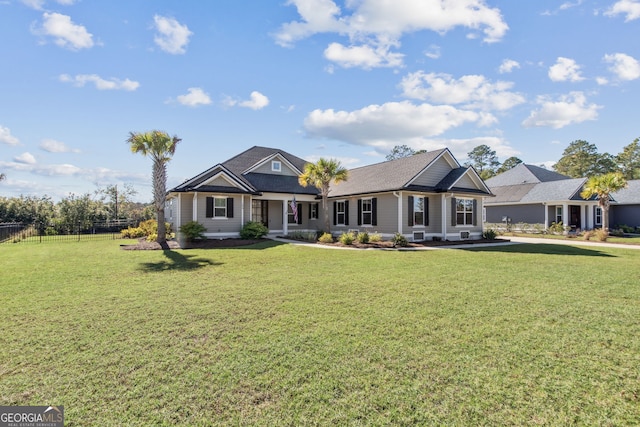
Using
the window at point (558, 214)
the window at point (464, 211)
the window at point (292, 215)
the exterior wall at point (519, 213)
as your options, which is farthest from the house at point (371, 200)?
the window at point (558, 214)

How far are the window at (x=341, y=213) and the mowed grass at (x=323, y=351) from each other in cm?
1339

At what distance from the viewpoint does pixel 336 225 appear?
21719mm

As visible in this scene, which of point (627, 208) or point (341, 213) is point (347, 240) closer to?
point (341, 213)

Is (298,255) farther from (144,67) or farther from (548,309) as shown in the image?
(144,67)

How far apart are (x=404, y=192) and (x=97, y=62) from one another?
15154mm

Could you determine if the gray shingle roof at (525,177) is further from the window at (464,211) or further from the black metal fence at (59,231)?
the black metal fence at (59,231)

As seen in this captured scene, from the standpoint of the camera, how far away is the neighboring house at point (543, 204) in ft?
84.8

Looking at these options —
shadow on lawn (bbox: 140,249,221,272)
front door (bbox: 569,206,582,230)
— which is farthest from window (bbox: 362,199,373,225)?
front door (bbox: 569,206,582,230)

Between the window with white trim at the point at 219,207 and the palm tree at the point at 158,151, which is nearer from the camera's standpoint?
the palm tree at the point at 158,151

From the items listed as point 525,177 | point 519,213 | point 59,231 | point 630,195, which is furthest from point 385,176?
point 59,231

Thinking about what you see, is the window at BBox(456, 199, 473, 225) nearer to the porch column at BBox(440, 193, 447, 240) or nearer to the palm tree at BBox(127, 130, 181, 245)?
the porch column at BBox(440, 193, 447, 240)

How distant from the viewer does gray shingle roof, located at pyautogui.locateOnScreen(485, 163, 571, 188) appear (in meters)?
31.4

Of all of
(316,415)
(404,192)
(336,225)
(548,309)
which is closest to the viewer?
(316,415)

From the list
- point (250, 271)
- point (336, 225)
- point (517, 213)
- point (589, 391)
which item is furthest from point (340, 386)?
point (517, 213)
